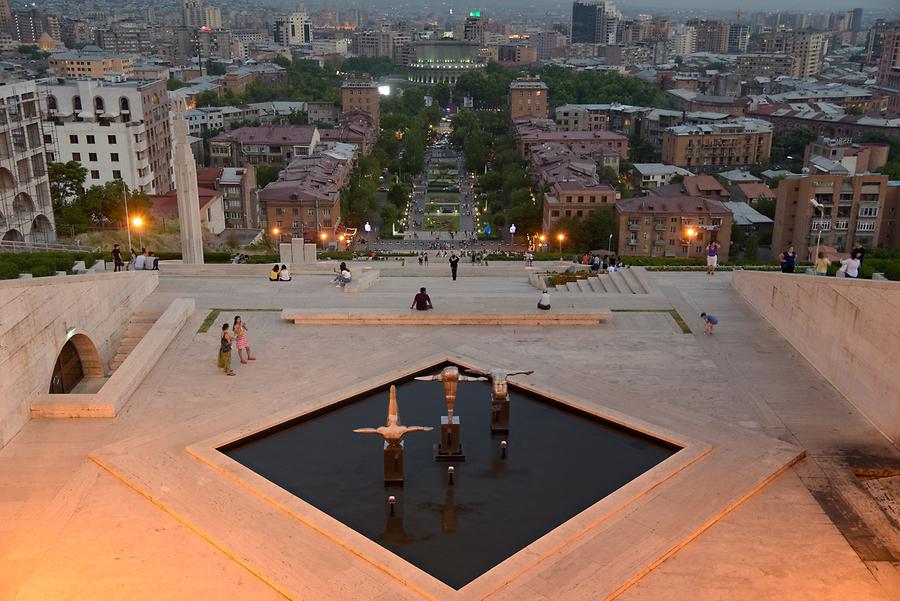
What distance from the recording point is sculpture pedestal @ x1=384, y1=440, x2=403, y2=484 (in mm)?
13828

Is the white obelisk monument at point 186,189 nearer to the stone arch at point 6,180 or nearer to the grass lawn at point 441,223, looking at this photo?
the stone arch at point 6,180

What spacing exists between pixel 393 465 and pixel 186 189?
739 inches

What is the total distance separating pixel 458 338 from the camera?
2075 cm

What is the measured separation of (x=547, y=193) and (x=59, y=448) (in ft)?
227


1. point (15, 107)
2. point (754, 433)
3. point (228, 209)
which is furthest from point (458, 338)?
point (228, 209)

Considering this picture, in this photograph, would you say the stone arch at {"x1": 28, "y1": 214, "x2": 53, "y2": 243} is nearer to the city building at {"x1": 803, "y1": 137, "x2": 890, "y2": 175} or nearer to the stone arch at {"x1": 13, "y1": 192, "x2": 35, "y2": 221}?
the stone arch at {"x1": 13, "y1": 192, "x2": 35, "y2": 221}

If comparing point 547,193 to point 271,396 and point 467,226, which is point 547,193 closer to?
point 467,226

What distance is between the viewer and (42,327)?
55.2ft

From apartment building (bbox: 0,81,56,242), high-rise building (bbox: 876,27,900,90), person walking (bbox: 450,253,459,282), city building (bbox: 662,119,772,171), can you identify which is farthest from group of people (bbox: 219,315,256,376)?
high-rise building (bbox: 876,27,900,90)

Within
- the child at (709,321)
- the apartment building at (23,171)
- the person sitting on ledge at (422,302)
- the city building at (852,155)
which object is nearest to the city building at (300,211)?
the apartment building at (23,171)

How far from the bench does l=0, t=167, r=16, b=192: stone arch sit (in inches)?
1174

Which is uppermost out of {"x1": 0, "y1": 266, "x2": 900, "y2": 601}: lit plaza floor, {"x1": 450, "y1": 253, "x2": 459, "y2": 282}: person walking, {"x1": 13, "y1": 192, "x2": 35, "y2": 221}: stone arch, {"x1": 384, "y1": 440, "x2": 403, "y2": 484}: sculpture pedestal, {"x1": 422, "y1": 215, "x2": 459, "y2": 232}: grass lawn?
{"x1": 384, "y1": 440, "x2": 403, "y2": 484}: sculpture pedestal

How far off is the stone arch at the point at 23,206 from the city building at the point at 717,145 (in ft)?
280

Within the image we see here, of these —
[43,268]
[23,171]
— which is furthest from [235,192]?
[43,268]
